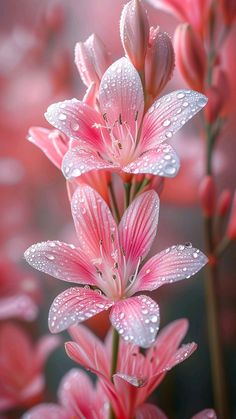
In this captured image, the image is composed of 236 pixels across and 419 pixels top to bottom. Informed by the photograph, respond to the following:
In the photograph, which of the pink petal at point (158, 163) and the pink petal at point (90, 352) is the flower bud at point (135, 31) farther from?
the pink petal at point (90, 352)

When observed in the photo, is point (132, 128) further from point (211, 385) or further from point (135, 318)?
point (211, 385)

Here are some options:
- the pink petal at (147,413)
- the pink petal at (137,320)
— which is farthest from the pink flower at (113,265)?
the pink petal at (147,413)

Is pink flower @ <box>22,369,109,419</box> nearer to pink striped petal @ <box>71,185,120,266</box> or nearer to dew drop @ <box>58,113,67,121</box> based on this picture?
pink striped petal @ <box>71,185,120,266</box>

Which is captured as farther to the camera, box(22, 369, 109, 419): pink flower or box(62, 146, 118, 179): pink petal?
box(22, 369, 109, 419): pink flower

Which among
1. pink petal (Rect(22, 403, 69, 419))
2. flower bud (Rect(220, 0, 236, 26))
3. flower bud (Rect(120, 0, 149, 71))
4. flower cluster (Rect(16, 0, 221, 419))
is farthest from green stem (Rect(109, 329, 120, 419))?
flower bud (Rect(220, 0, 236, 26))

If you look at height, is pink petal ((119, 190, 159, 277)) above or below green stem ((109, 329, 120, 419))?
above

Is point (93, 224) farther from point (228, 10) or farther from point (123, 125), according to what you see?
point (228, 10)
